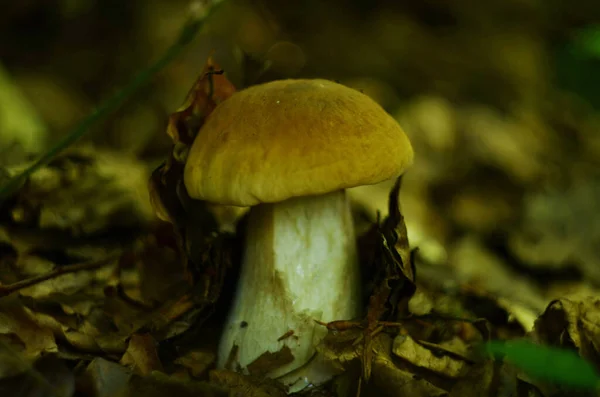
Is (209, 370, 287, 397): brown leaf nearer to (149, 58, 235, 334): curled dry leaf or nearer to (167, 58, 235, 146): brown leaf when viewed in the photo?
(149, 58, 235, 334): curled dry leaf

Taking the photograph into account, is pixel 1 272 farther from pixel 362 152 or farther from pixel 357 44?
pixel 357 44

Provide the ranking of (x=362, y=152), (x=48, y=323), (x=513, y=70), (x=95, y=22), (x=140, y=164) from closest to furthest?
(x=362, y=152) → (x=48, y=323) → (x=140, y=164) → (x=95, y=22) → (x=513, y=70)

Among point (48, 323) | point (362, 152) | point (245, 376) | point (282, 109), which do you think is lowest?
point (245, 376)

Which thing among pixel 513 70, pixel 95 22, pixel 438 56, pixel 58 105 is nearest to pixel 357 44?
pixel 438 56

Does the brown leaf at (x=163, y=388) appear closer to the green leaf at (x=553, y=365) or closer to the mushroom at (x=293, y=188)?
the mushroom at (x=293, y=188)

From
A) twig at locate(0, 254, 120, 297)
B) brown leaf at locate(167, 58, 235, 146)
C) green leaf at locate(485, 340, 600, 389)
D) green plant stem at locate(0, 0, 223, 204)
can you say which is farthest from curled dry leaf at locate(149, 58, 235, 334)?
green leaf at locate(485, 340, 600, 389)

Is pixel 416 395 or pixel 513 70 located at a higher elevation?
pixel 416 395

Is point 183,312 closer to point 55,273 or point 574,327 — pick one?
point 55,273
